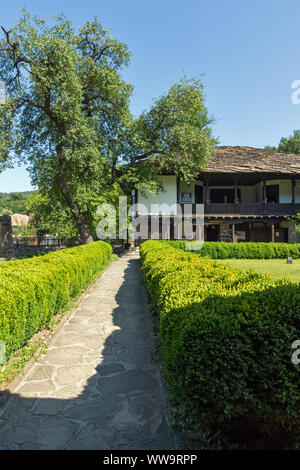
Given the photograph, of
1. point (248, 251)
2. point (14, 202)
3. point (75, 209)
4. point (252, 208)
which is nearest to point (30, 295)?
point (75, 209)

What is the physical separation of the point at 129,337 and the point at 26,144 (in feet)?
62.4

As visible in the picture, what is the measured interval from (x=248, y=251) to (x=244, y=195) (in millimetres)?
9671

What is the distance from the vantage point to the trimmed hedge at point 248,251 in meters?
19.8

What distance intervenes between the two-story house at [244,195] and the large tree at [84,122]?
2.44 meters

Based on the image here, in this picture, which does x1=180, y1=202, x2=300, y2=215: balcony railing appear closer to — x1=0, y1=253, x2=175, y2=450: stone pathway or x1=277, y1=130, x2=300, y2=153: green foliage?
x1=0, y1=253, x2=175, y2=450: stone pathway

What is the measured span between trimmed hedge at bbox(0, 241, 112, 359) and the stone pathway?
56 centimetres

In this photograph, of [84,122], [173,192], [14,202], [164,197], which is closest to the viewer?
[84,122]

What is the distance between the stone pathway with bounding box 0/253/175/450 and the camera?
310cm

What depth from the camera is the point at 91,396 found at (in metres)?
3.95

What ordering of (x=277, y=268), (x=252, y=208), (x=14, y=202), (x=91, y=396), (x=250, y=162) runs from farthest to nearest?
(x=14, y=202) → (x=250, y=162) → (x=252, y=208) → (x=277, y=268) → (x=91, y=396)

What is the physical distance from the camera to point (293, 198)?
24.6 m

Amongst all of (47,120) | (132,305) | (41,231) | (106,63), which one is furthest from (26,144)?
(132,305)

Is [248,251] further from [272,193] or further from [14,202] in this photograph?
[14,202]
